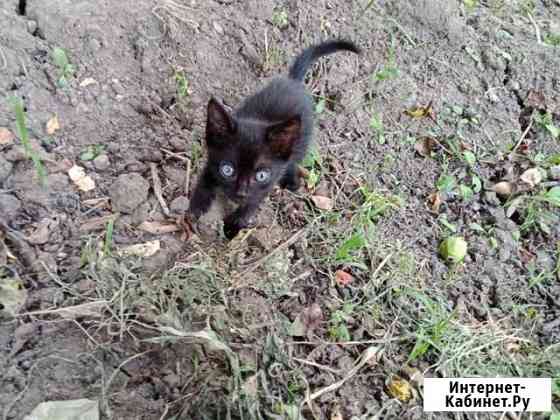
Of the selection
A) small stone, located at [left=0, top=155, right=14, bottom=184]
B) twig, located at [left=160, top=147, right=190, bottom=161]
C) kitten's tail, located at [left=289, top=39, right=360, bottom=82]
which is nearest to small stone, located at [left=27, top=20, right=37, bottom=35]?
small stone, located at [left=0, top=155, right=14, bottom=184]

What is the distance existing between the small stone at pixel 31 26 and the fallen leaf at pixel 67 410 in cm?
177

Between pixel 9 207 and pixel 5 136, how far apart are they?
36 cm

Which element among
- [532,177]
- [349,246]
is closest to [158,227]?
[349,246]

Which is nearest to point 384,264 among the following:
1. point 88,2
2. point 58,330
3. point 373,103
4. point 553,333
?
point 553,333

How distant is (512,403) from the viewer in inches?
82.1

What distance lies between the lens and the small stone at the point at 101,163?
2342 mm

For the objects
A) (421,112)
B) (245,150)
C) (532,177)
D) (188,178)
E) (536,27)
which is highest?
(536,27)

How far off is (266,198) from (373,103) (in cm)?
94

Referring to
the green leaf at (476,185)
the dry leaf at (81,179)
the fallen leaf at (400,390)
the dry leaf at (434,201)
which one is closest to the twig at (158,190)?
the dry leaf at (81,179)

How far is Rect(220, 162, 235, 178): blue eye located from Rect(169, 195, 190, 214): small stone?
30cm

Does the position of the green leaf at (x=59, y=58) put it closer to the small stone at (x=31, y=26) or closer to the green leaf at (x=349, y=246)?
the small stone at (x=31, y=26)

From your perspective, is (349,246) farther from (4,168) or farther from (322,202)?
(4,168)

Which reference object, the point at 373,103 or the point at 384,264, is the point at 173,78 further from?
the point at 384,264

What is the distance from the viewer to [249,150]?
219 centimetres
